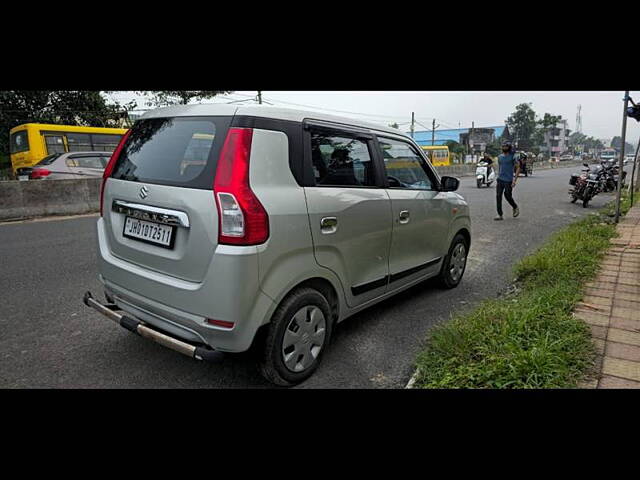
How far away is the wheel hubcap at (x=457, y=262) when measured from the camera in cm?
458

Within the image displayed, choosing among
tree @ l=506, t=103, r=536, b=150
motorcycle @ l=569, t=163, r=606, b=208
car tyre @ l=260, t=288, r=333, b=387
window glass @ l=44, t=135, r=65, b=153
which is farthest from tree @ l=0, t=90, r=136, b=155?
tree @ l=506, t=103, r=536, b=150

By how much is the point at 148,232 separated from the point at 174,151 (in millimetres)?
522

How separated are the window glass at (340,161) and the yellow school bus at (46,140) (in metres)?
15.6

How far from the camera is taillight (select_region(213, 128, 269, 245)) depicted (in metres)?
2.20

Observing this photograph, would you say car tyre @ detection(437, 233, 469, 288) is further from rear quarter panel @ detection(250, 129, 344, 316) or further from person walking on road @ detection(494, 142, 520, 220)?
person walking on road @ detection(494, 142, 520, 220)

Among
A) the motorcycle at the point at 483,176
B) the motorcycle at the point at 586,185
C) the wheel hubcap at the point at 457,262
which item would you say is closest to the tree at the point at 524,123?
the motorcycle at the point at 483,176

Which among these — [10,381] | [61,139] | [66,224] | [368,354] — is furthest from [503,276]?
[61,139]

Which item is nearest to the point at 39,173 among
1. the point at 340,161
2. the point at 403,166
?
the point at 403,166

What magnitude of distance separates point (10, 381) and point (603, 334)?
4126 millimetres

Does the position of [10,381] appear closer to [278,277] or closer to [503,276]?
[278,277]

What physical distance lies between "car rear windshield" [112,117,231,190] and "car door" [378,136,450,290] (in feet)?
5.14

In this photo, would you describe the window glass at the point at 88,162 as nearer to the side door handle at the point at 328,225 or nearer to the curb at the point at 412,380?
the side door handle at the point at 328,225

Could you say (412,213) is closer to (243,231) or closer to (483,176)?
(243,231)
